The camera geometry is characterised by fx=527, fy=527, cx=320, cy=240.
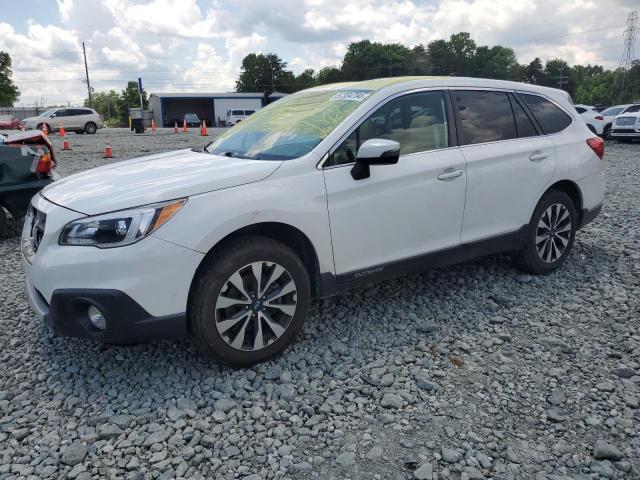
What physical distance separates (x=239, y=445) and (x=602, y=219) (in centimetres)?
613

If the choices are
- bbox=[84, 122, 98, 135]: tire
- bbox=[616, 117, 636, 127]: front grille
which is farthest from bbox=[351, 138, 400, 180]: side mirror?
bbox=[84, 122, 98, 135]: tire

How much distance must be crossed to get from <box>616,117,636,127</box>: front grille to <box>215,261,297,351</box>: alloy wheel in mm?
19128

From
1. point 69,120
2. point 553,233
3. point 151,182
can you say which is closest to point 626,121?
point 553,233

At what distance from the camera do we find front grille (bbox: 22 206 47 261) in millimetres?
3199

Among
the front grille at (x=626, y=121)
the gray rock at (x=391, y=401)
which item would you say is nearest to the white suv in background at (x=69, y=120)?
the front grille at (x=626, y=121)

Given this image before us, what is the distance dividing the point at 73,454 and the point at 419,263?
98.3 inches

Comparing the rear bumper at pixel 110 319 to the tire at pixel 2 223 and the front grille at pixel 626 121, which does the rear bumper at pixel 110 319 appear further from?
the front grille at pixel 626 121

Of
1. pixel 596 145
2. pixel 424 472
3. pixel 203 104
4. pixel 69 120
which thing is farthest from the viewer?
pixel 203 104

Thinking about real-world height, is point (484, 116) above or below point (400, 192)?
above

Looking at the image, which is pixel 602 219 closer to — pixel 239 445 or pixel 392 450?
pixel 392 450

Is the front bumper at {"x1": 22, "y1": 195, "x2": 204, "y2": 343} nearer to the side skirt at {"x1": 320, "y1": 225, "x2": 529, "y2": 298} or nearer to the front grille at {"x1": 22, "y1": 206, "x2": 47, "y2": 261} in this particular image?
the front grille at {"x1": 22, "y1": 206, "x2": 47, "y2": 261}

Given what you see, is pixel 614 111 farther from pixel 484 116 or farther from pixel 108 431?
pixel 108 431

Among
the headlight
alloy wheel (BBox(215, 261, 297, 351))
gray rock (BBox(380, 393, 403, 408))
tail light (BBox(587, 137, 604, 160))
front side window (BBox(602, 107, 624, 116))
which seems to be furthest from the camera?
front side window (BBox(602, 107, 624, 116))

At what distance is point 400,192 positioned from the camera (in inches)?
144
